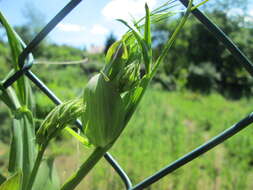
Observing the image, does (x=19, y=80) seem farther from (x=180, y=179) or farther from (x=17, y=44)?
(x=180, y=179)

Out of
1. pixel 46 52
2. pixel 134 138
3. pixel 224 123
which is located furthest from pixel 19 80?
pixel 46 52

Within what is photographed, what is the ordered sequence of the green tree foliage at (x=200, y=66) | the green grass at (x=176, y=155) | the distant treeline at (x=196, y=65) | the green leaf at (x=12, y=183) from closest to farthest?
the green leaf at (x=12, y=183) < the green grass at (x=176, y=155) < the distant treeline at (x=196, y=65) < the green tree foliage at (x=200, y=66)

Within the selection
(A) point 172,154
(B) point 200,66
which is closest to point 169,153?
(A) point 172,154

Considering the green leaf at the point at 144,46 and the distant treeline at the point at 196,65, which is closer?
the green leaf at the point at 144,46

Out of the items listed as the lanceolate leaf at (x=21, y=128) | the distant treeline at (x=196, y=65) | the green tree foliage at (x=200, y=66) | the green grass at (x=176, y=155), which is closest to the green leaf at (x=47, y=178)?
the lanceolate leaf at (x=21, y=128)

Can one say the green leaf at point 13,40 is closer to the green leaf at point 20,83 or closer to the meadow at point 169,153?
the green leaf at point 20,83

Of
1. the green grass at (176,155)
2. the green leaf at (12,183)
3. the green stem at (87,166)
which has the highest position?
the green leaf at (12,183)

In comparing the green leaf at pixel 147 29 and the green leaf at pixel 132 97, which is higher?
the green leaf at pixel 147 29

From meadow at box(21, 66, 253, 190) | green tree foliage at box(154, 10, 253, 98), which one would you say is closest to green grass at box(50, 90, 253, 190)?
meadow at box(21, 66, 253, 190)
